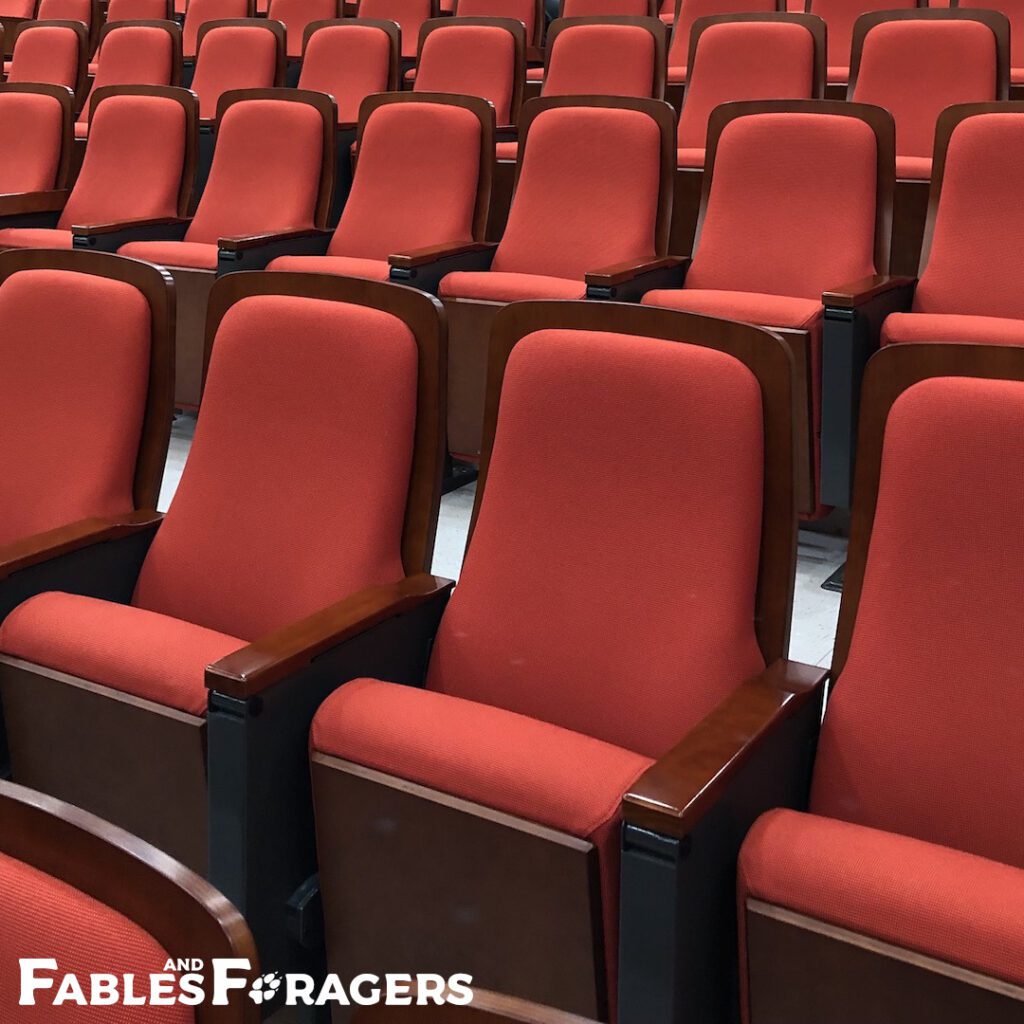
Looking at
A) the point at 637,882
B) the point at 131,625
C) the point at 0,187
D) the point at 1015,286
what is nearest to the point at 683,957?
the point at 637,882

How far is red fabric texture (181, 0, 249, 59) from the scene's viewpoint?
93 centimetres

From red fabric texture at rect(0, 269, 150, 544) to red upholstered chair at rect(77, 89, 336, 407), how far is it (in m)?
0.24

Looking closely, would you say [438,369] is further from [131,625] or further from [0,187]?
[0,187]

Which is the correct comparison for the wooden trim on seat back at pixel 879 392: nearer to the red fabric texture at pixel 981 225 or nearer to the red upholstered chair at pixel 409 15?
the red fabric texture at pixel 981 225

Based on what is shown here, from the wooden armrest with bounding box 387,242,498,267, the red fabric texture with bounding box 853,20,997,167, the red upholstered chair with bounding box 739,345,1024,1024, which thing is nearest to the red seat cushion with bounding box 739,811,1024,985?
the red upholstered chair with bounding box 739,345,1024,1024

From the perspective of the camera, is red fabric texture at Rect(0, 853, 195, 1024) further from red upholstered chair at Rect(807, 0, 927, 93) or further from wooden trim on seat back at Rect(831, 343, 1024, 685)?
red upholstered chair at Rect(807, 0, 927, 93)

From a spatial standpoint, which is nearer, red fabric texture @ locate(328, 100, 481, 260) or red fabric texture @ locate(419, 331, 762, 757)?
red fabric texture @ locate(419, 331, 762, 757)

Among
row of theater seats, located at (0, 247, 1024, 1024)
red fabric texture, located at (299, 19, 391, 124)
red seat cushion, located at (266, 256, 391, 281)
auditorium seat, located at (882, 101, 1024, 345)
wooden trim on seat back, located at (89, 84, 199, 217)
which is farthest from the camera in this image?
red fabric texture, located at (299, 19, 391, 124)

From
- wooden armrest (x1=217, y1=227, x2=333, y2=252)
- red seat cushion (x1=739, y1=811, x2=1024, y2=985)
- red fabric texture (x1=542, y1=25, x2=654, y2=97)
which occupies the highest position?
red fabric texture (x1=542, y1=25, x2=654, y2=97)

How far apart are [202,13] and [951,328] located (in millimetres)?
714

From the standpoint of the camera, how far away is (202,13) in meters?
0.94

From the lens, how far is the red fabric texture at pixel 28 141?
668mm

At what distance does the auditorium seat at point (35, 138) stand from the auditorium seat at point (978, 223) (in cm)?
44

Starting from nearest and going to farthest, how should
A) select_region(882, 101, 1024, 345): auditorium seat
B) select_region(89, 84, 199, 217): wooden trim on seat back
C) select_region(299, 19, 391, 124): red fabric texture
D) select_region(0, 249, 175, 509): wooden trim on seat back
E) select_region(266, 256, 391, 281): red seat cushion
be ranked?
select_region(0, 249, 175, 509): wooden trim on seat back < select_region(882, 101, 1024, 345): auditorium seat < select_region(266, 256, 391, 281): red seat cushion < select_region(89, 84, 199, 217): wooden trim on seat back < select_region(299, 19, 391, 124): red fabric texture
